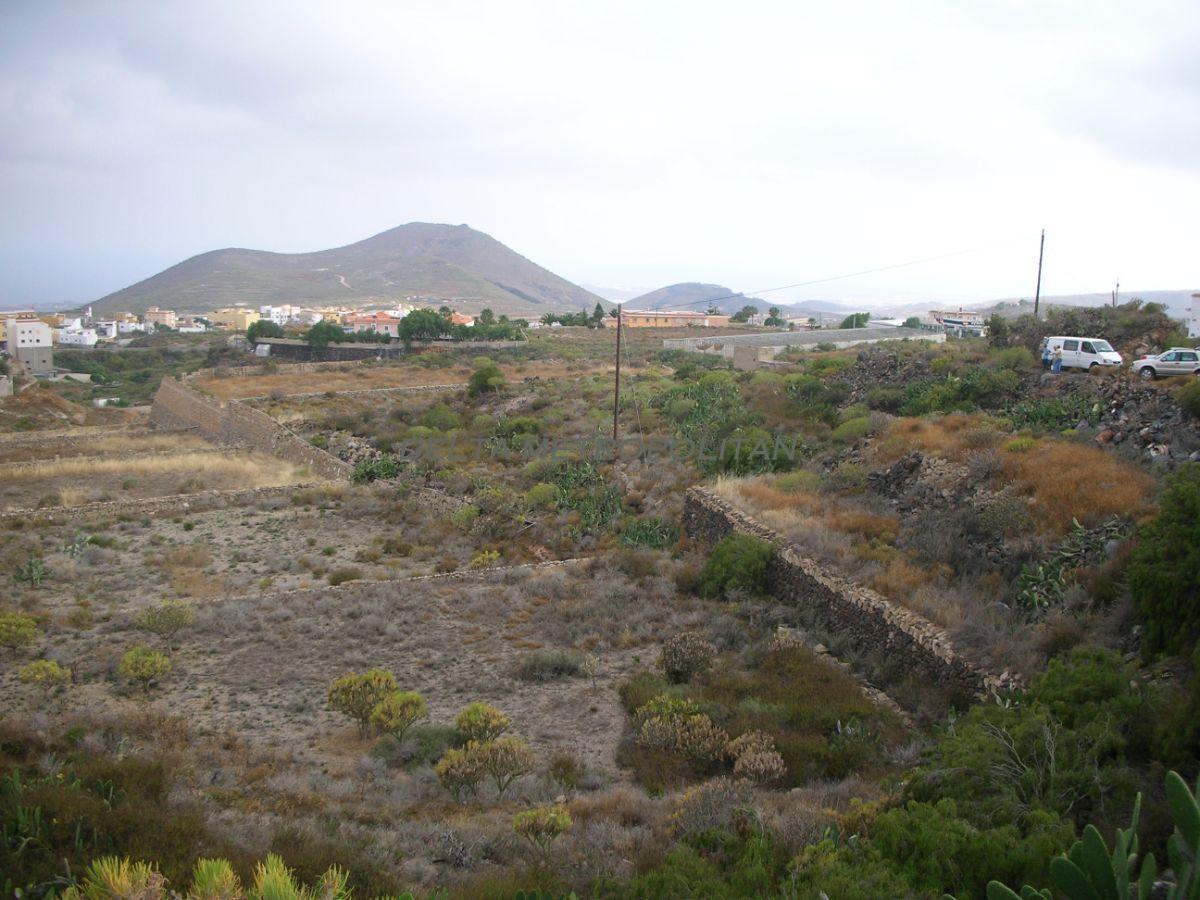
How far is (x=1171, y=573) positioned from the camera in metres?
8.34

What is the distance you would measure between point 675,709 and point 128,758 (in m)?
5.70

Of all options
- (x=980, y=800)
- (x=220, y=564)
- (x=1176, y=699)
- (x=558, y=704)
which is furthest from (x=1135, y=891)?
(x=220, y=564)

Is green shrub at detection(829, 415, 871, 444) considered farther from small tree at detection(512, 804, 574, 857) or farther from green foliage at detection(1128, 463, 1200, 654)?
small tree at detection(512, 804, 574, 857)

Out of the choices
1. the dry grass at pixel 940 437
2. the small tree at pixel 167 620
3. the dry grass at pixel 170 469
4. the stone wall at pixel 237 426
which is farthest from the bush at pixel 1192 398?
the dry grass at pixel 170 469

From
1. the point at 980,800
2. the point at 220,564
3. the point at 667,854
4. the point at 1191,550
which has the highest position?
the point at 1191,550

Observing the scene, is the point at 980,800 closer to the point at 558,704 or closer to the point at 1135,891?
the point at 1135,891

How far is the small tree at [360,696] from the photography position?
10109 millimetres

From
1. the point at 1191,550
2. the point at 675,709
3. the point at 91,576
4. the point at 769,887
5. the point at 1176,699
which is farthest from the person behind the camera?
the point at 91,576

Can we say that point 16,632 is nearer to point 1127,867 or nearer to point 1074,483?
point 1127,867

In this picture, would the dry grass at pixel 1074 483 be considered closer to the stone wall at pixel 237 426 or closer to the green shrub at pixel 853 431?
the green shrub at pixel 853 431

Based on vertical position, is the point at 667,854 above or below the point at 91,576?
above

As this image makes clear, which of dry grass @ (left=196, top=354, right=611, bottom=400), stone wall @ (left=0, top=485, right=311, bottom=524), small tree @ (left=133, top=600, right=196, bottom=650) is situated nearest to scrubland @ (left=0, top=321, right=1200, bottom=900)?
small tree @ (left=133, top=600, right=196, bottom=650)

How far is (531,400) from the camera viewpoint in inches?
1332

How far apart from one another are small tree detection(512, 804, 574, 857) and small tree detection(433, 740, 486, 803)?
1602 millimetres
